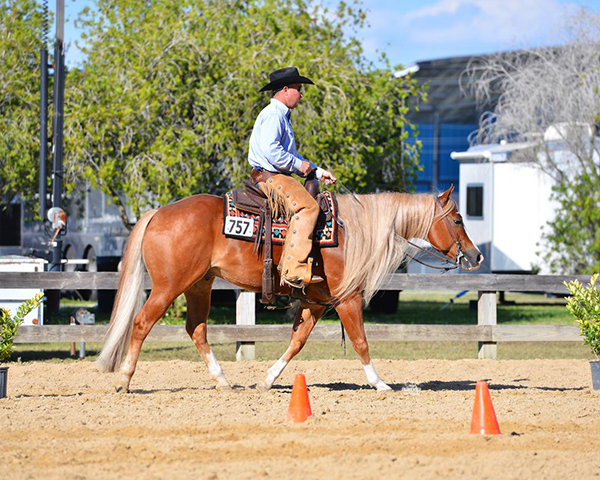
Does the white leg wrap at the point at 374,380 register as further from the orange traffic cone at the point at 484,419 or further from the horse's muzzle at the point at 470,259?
the orange traffic cone at the point at 484,419

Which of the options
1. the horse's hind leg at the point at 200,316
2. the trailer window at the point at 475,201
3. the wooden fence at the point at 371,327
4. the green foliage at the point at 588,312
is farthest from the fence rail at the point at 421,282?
the trailer window at the point at 475,201

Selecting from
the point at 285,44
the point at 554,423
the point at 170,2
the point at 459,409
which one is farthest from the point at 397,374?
the point at 170,2

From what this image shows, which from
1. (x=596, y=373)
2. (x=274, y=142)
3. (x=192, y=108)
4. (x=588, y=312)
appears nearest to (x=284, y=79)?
(x=274, y=142)

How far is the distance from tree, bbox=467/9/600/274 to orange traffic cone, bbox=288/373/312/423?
13.7 m

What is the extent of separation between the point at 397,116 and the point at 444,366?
8.45 meters

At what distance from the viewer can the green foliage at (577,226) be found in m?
18.7

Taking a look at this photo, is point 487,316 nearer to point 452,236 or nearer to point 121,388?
point 452,236

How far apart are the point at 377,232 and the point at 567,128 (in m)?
12.8

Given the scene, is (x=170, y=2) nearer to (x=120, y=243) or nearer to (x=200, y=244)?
(x=120, y=243)

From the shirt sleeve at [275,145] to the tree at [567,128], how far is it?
12.7 metres

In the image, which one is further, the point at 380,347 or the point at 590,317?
the point at 380,347

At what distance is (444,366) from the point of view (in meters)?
10.1

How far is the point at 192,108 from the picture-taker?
16.0 meters

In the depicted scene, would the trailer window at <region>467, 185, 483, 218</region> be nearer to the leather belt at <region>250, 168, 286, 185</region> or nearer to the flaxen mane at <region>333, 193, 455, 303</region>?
the flaxen mane at <region>333, 193, 455, 303</region>
